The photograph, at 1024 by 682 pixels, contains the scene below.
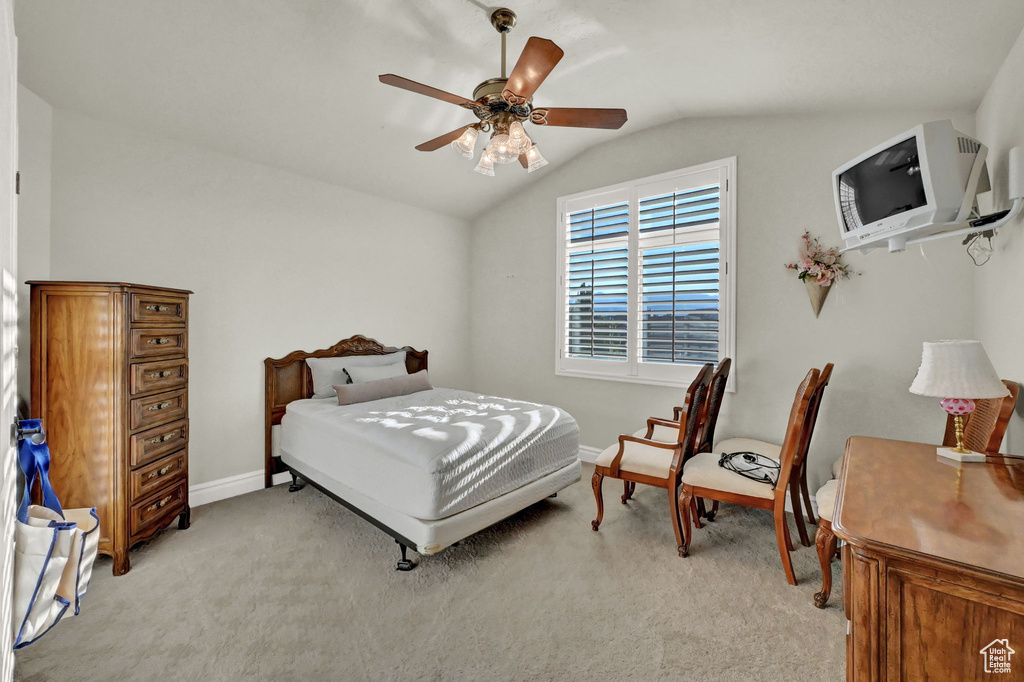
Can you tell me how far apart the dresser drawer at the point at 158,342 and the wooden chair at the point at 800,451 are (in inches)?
137

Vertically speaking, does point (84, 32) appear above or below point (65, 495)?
above

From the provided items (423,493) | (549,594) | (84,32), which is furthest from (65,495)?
(549,594)

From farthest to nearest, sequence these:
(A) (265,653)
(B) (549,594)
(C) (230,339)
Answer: (C) (230,339) → (B) (549,594) → (A) (265,653)

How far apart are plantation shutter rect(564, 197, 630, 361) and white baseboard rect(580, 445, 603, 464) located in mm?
856

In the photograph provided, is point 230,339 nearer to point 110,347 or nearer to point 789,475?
point 110,347

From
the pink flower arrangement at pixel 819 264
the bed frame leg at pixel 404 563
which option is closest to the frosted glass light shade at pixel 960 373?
the pink flower arrangement at pixel 819 264

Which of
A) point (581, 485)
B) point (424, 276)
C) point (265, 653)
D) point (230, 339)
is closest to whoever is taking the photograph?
point (265, 653)

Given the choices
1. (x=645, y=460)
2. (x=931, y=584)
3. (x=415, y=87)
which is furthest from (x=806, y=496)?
(x=415, y=87)

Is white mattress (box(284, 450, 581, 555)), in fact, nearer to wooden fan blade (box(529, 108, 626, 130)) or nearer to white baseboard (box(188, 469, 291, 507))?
white baseboard (box(188, 469, 291, 507))

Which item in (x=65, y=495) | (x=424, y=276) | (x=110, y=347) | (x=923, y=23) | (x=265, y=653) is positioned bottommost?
(x=265, y=653)

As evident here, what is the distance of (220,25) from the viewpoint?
2258 mm

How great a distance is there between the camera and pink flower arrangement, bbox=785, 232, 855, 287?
113 inches

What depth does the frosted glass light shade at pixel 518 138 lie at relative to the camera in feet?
6.87

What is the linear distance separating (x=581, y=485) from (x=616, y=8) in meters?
3.17
